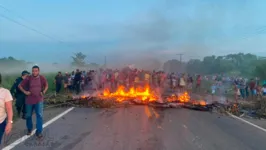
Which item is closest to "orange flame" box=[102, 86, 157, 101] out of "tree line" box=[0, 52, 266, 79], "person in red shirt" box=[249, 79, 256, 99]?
"person in red shirt" box=[249, 79, 256, 99]

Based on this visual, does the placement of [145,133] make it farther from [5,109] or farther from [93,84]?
[93,84]

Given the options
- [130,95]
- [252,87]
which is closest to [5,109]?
[130,95]

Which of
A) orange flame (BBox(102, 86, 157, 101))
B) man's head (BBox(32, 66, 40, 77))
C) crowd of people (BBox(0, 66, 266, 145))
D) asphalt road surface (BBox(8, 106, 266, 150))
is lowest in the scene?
asphalt road surface (BBox(8, 106, 266, 150))

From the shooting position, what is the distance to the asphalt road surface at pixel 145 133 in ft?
20.8

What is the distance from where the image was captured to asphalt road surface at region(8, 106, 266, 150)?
635 centimetres

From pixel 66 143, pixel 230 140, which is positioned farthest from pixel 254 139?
pixel 66 143

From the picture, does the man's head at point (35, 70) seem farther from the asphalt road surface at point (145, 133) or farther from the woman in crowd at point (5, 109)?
the woman in crowd at point (5, 109)

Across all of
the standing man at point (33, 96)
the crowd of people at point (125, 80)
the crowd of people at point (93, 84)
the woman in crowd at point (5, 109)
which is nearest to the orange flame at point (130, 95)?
the crowd of people at point (93, 84)

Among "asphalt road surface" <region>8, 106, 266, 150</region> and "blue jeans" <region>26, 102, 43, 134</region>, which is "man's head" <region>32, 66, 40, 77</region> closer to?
"blue jeans" <region>26, 102, 43, 134</region>

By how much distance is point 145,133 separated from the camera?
757 centimetres

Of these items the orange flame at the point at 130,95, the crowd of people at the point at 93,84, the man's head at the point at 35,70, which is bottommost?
the orange flame at the point at 130,95

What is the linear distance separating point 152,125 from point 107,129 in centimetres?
154

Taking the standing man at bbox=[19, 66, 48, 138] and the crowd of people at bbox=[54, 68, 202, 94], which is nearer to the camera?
the standing man at bbox=[19, 66, 48, 138]

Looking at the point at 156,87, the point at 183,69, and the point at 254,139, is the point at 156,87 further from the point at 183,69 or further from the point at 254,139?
the point at 183,69
